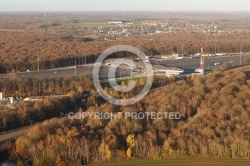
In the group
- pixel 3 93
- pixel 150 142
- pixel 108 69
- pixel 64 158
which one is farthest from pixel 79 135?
pixel 108 69

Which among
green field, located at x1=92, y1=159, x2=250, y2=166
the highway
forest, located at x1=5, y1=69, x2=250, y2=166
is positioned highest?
the highway

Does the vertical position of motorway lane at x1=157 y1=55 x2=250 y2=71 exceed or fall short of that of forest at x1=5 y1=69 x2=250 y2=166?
it exceeds it

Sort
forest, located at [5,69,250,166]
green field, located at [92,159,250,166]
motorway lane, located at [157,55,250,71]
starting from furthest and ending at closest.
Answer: motorway lane, located at [157,55,250,71]
forest, located at [5,69,250,166]
green field, located at [92,159,250,166]

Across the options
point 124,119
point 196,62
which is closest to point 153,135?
point 124,119

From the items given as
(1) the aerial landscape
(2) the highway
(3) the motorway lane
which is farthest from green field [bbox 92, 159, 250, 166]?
(3) the motorway lane

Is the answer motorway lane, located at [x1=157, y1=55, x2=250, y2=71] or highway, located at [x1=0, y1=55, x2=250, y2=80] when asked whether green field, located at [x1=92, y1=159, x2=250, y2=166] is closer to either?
highway, located at [x1=0, y1=55, x2=250, y2=80]

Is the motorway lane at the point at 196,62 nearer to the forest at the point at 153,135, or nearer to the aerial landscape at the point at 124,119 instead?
the aerial landscape at the point at 124,119

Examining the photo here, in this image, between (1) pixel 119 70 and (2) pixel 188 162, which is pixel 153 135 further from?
(1) pixel 119 70

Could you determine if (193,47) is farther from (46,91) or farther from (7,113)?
(7,113)
